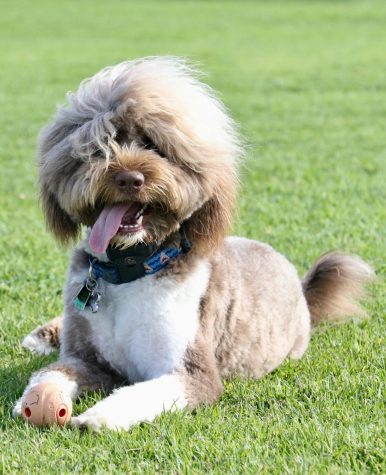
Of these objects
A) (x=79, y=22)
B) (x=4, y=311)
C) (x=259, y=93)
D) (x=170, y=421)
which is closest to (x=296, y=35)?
(x=79, y=22)

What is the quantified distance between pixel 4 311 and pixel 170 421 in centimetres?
225

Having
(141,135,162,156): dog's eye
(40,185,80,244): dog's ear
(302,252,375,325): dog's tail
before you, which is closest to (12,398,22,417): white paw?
(40,185,80,244): dog's ear

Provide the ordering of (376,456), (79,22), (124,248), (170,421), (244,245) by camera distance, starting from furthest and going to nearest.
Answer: (79,22), (244,245), (124,248), (170,421), (376,456)

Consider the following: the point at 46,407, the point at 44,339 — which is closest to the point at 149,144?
the point at 46,407

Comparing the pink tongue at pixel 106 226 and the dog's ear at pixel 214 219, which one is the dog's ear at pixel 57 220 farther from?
the dog's ear at pixel 214 219

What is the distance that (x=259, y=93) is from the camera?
16828 mm

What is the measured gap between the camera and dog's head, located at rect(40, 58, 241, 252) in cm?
439

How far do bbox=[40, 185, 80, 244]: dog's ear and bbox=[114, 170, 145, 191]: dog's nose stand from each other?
512mm

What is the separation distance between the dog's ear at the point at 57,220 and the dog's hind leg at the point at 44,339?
82cm

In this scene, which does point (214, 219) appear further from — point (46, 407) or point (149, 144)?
point (46, 407)

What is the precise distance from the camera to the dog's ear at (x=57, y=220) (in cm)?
478

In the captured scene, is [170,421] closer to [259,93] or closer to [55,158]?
[55,158]

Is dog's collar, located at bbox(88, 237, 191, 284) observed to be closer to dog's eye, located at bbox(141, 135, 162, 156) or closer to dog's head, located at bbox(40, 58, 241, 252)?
→ dog's head, located at bbox(40, 58, 241, 252)

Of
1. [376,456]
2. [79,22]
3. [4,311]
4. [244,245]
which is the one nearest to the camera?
[376,456]
